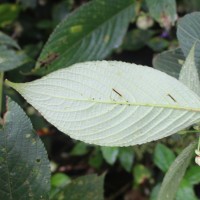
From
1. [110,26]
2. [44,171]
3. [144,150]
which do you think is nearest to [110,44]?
[110,26]

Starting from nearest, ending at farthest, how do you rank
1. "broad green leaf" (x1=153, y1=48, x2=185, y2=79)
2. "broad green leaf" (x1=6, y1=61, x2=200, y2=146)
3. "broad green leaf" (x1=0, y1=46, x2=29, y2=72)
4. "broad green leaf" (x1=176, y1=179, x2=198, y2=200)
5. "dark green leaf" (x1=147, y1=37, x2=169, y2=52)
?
"broad green leaf" (x1=6, y1=61, x2=200, y2=146), "broad green leaf" (x1=153, y1=48, x2=185, y2=79), "broad green leaf" (x1=0, y1=46, x2=29, y2=72), "broad green leaf" (x1=176, y1=179, x2=198, y2=200), "dark green leaf" (x1=147, y1=37, x2=169, y2=52)

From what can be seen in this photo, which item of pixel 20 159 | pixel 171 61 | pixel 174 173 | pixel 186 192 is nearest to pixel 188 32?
pixel 171 61

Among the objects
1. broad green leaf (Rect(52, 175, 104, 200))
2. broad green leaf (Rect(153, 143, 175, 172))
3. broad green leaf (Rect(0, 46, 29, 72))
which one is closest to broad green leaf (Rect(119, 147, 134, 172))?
broad green leaf (Rect(153, 143, 175, 172))

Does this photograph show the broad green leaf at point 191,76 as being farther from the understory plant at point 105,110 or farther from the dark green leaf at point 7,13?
the dark green leaf at point 7,13

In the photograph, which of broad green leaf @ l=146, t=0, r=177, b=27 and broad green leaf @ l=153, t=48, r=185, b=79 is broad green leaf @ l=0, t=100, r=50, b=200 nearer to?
broad green leaf @ l=153, t=48, r=185, b=79

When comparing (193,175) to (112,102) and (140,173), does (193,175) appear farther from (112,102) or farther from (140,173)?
(112,102)

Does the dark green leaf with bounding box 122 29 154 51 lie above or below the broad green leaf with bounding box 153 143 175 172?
above
